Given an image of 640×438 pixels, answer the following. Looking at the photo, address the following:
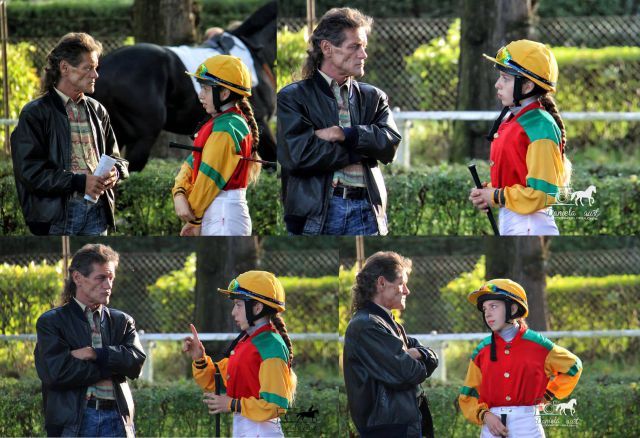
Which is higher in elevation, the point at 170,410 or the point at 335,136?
the point at 335,136

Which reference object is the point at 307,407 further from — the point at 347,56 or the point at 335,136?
the point at 347,56

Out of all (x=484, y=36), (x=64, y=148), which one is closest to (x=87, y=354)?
(x=64, y=148)

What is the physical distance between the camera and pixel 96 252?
29.1 ft

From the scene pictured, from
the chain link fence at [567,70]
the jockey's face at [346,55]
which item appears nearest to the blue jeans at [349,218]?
the jockey's face at [346,55]

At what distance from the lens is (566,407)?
30.5 feet

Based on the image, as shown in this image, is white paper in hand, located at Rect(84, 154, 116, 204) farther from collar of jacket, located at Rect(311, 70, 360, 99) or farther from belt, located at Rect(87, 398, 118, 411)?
collar of jacket, located at Rect(311, 70, 360, 99)

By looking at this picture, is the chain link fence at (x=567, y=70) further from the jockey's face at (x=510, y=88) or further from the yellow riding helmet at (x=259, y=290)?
the jockey's face at (x=510, y=88)

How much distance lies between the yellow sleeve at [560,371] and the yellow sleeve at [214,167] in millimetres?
2239

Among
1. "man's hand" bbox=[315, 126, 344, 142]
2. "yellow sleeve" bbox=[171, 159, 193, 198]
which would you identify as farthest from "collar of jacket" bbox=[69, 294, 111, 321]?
"man's hand" bbox=[315, 126, 344, 142]

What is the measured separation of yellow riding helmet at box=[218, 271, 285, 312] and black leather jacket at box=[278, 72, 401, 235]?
592 millimetres

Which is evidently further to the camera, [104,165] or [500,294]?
[500,294]

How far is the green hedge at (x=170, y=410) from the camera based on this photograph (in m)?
9.48

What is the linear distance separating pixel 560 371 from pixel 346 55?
2344mm

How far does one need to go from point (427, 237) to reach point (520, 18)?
1.80m
